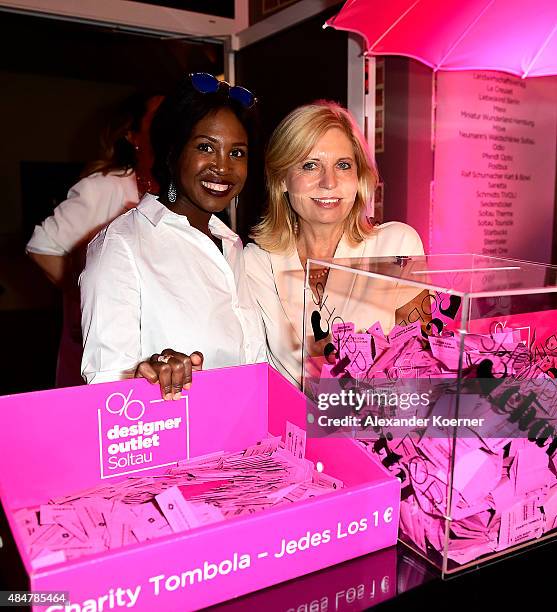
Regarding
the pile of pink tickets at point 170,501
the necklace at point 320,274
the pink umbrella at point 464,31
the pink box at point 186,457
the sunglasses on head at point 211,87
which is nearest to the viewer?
the pink box at point 186,457

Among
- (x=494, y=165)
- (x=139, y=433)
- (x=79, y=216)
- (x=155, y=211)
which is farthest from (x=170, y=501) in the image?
(x=494, y=165)

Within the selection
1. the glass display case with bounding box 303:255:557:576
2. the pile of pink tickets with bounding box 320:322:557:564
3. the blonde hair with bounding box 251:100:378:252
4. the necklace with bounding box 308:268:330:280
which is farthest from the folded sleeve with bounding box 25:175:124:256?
the pile of pink tickets with bounding box 320:322:557:564

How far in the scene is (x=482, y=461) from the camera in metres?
0.82

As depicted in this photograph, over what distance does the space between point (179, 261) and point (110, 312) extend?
0.72ft

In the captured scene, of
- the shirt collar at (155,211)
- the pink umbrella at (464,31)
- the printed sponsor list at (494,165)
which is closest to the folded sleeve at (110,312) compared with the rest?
the shirt collar at (155,211)

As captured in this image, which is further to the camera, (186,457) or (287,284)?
(287,284)

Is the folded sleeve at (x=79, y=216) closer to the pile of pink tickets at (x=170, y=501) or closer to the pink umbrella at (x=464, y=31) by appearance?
the pink umbrella at (x=464, y=31)

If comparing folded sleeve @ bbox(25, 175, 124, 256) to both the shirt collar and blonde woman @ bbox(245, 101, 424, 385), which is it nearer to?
blonde woman @ bbox(245, 101, 424, 385)

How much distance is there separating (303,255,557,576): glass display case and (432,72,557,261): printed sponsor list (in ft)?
4.09

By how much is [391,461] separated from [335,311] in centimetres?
36

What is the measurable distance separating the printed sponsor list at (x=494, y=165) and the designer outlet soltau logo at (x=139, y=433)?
1409 mm

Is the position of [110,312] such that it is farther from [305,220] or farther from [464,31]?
[464,31]

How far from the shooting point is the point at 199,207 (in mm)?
1435

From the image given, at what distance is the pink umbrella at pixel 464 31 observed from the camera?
1.50m
